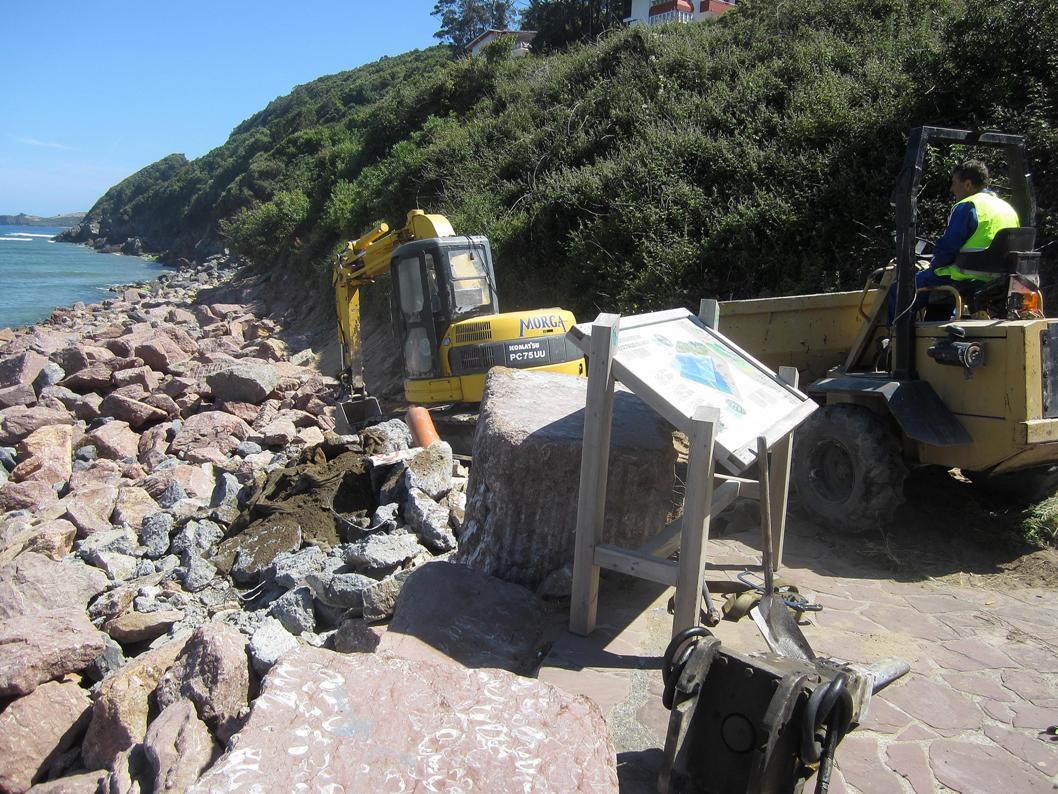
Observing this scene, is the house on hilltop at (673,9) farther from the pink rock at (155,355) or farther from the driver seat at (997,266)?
the driver seat at (997,266)

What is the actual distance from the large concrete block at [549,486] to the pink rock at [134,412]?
30.2 feet

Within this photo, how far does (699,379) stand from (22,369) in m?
14.1

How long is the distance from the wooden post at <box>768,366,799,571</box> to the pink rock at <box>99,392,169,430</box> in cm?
1027

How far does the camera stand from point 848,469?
19.0 feet

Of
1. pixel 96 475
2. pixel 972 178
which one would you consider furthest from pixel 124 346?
pixel 972 178

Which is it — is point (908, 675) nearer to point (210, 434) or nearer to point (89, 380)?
point (210, 434)

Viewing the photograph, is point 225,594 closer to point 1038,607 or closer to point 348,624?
point 348,624

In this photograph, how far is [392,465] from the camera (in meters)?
7.07

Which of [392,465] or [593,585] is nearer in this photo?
[593,585]

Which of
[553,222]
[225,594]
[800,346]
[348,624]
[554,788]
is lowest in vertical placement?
[225,594]

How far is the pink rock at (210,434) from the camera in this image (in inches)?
419

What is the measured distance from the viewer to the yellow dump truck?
4910 mm

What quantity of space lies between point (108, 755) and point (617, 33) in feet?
66.2

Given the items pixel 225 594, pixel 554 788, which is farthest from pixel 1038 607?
pixel 225 594
